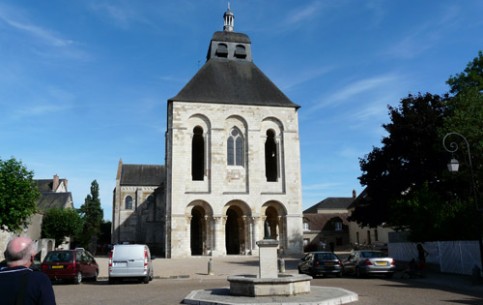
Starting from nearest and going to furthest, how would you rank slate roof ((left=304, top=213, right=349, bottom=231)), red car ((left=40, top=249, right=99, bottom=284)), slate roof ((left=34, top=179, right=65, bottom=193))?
red car ((left=40, top=249, right=99, bottom=284)) < slate roof ((left=304, top=213, right=349, bottom=231)) < slate roof ((left=34, top=179, right=65, bottom=193))

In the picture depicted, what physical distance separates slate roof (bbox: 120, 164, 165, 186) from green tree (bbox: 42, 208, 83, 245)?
68.6 feet

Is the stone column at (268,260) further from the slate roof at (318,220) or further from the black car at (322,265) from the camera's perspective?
the slate roof at (318,220)

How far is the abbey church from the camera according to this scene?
3394 centimetres

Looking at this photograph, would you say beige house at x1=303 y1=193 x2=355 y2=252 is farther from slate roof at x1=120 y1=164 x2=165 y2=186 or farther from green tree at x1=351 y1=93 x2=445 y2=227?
green tree at x1=351 y1=93 x2=445 y2=227

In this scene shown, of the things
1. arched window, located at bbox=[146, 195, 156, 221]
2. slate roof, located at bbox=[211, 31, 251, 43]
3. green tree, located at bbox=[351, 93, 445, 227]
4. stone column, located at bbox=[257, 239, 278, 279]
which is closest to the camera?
stone column, located at bbox=[257, 239, 278, 279]

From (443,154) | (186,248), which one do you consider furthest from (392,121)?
(186,248)

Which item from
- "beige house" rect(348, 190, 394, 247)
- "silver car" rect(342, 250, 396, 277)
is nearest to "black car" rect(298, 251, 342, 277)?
"silver car" rect(342, 250, 396, 277)

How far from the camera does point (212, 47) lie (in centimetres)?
4094

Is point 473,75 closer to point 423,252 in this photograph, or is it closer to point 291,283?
point 423,252

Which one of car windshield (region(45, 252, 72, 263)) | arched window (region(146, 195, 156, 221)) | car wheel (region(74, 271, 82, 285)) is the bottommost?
car wheel (region(74, 271, 82, 285))

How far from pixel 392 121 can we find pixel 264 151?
11351mm

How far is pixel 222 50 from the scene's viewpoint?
135 feet

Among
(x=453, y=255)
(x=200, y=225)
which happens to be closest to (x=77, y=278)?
(x=453, y=255)

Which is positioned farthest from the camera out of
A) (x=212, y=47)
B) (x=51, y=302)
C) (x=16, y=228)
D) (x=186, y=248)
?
(x=212, y=47)
